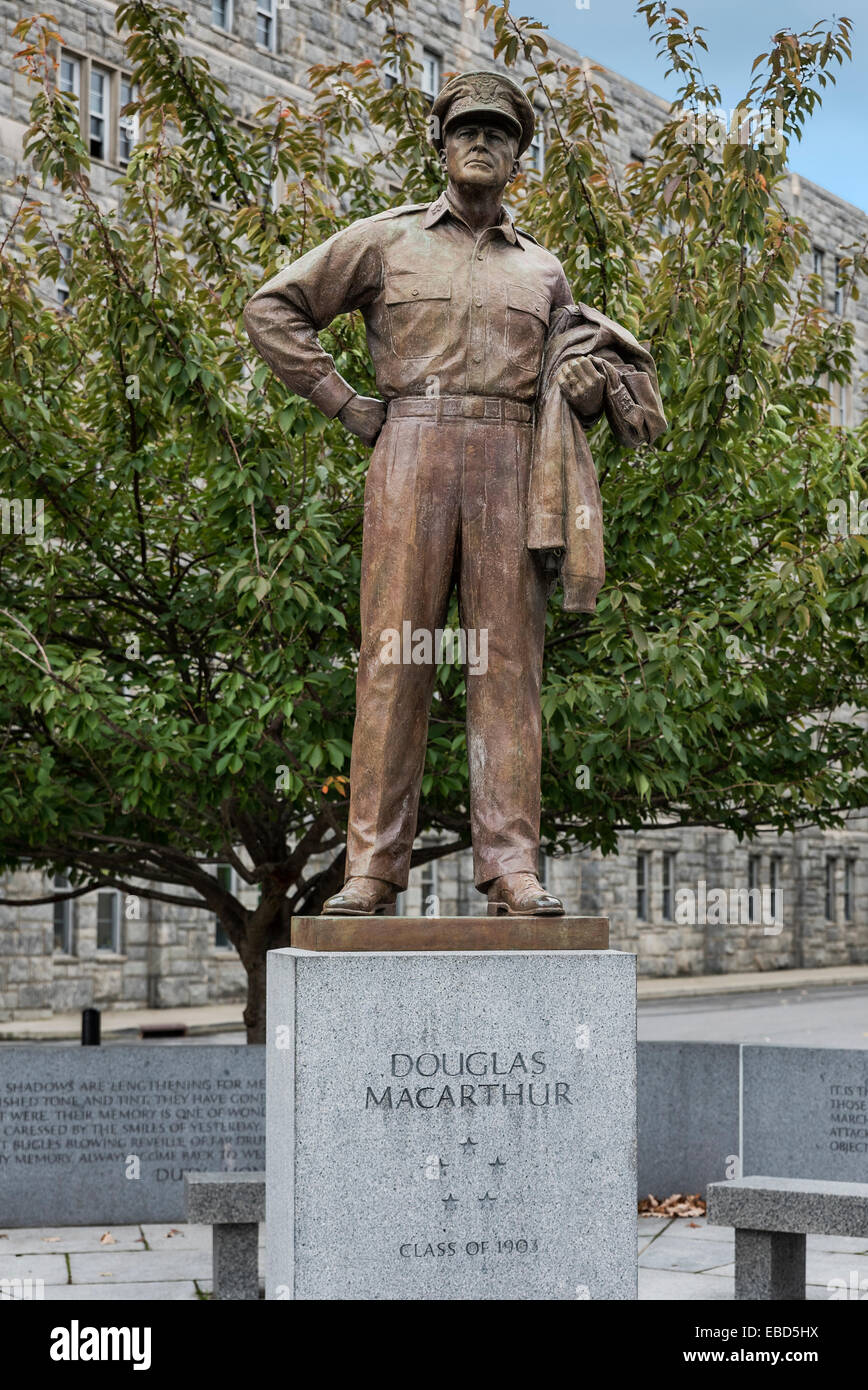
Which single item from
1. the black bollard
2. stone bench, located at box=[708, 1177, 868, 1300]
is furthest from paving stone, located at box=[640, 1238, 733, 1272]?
the black bollard

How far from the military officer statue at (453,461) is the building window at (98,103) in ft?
63.2

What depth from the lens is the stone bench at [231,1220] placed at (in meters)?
7.21

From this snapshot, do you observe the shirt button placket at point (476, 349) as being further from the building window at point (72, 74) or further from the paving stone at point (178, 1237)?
the building window at point (72, 74)

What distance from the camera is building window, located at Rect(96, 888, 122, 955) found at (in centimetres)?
2452

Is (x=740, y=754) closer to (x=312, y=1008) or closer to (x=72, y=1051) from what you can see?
(x=72, y=1051)

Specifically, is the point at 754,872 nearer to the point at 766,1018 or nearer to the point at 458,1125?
the point at 766,1018

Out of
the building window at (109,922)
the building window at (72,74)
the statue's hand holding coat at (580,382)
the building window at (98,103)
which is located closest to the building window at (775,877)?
the building window at (109,922)

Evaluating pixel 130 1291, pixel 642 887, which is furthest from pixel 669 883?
pixel 130 1291

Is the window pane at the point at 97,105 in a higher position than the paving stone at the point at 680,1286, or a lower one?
higher

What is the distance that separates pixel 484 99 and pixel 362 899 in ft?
8.71

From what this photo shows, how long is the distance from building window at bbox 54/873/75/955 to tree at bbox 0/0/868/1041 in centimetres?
1368

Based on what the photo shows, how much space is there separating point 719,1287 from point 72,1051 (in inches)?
162

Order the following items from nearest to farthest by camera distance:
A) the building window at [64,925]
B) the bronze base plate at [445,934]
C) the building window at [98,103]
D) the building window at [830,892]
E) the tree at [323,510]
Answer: the bronze base plate at [445,934] < the tree at [323,510] < the building window at [98,103] < the building window at [64,925] < the building window at [830,892]

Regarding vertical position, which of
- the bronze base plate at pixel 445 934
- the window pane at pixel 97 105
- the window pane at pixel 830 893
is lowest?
the window pane at pixel 830 893
